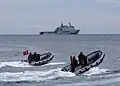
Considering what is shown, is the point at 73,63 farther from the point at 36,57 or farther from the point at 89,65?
the point at 36,57

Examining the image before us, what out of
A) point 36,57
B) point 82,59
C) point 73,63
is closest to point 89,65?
point 82,59

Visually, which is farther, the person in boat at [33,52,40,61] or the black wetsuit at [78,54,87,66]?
the person in boat at [33,52,40,61]

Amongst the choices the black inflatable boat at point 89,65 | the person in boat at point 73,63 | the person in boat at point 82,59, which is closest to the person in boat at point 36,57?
the black inflatable boat at point 89,65

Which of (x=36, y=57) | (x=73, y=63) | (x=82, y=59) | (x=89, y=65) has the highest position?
(x=36, y=57)

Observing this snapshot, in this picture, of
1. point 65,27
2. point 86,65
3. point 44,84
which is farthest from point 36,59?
point 65,27

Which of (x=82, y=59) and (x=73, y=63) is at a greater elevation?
(x=82, y=59)

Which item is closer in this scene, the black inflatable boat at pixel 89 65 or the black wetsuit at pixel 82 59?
the black inflatable boat at pixel 89 65

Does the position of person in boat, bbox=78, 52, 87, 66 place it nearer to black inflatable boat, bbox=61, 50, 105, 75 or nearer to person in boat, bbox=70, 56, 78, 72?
black inflatable boat, bbox=61, 50, 105, 75

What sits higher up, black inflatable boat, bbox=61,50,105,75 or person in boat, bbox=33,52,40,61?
person in boat, bbox=33,52,40,61

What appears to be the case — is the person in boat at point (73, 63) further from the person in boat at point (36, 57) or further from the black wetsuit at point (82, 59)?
the person in boat at point (36, 57)

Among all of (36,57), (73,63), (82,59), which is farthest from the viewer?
(36,57)

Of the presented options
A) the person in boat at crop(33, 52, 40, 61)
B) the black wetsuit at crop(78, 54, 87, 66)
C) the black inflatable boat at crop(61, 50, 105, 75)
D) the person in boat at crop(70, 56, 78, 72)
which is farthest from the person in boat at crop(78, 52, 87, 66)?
the person in boat at crop(33, 52, 40, 61)

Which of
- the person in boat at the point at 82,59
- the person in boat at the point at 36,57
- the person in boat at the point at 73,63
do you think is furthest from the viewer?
the person in boat at the point at 36,57

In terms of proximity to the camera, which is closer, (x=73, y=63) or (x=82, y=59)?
(x=73, y=63)
